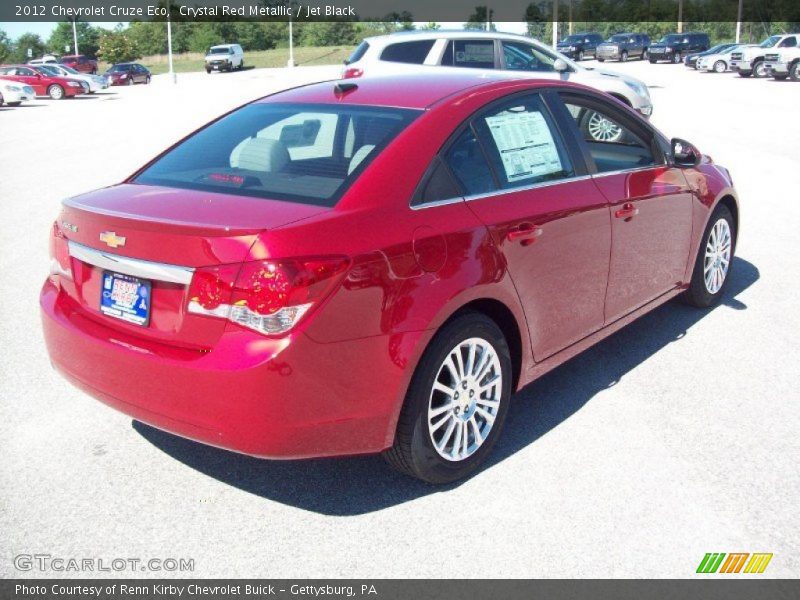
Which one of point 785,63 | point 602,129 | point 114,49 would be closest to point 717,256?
point 602,129

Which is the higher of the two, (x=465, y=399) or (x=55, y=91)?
(x=465, y=399)

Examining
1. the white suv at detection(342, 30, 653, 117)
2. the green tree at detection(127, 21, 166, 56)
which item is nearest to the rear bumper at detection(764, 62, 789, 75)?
the white suv at detection(342, 30, 653, 117)

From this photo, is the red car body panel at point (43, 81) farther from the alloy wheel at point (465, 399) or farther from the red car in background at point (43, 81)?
the alloy wheel at point (465, 399)

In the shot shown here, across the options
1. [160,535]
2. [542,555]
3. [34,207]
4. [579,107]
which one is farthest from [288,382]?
[34,207]

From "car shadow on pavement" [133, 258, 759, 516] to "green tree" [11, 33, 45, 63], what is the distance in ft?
→ 389

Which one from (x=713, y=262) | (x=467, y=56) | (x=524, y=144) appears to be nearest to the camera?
(x=524, y=144)

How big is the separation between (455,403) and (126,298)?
1454 mm

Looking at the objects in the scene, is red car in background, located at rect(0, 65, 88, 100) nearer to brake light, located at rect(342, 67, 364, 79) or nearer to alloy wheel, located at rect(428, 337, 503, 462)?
brake light, located at rect(342, 67, 364, 79)

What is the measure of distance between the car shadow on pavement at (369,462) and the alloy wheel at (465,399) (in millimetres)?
203

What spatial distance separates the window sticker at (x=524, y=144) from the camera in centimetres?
418

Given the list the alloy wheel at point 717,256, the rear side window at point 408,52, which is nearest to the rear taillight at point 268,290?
the alloy wheel at point 717,256

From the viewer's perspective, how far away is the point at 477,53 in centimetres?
1444

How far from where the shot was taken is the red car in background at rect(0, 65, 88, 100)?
127ft
